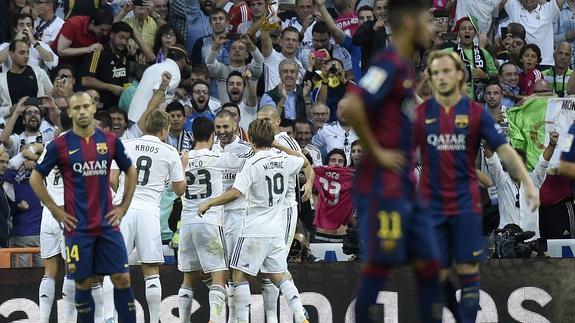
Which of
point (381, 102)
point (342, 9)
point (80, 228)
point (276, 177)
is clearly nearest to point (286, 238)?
point (276, 177)

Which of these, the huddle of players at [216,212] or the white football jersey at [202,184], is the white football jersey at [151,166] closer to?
the huddle of players at [216,212]

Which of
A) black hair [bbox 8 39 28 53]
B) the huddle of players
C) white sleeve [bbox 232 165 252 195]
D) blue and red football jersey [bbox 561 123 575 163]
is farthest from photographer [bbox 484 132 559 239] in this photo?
black hair [bbox 8 39 28 53]

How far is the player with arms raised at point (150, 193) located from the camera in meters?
15.2

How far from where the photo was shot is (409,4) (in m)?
9.46

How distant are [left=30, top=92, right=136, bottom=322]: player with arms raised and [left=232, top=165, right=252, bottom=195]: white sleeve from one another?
6.70ft

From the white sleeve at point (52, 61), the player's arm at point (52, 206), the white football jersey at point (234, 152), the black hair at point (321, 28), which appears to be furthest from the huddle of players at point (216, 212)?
the black hair at point (321, 28)

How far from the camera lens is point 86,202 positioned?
13039mm

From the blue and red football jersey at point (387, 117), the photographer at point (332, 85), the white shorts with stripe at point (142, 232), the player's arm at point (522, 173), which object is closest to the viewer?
the blue and red football jersey at point (387, 117)

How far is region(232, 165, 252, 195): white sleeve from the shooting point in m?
15.0

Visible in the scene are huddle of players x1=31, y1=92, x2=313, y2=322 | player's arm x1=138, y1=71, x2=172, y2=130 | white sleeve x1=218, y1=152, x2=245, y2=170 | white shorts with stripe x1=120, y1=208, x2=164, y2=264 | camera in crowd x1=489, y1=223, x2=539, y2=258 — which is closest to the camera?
huddle of players x1=31, y1=92, x2=313, y2=322

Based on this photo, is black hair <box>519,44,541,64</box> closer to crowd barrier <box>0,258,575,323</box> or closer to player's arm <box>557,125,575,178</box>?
crowd barrier <box>0,258,575,323</box>

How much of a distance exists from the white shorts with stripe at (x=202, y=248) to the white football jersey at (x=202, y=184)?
9 cm

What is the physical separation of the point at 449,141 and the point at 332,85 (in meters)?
8.24

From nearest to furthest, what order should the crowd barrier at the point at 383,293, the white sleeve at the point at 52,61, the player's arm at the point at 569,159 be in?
the player's arm at the point at 569,159 < the crowd barrier at the point at 383,293 < the white sleeve at the point at 52,61
